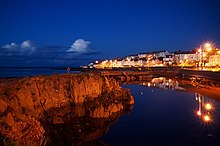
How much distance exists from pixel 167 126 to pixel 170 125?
423 millimetres

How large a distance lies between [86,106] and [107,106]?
7.00 feet

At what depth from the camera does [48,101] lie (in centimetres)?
2230

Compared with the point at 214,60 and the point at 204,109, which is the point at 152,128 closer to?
the point at 204,109

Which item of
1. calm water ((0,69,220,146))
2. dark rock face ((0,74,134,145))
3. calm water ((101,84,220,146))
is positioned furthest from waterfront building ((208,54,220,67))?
dark rock face ((0,74,134,145))

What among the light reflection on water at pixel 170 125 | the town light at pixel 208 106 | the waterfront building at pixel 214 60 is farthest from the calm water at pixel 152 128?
the waterfront building at pixel 214 60

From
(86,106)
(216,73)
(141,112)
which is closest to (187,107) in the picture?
(141,112)

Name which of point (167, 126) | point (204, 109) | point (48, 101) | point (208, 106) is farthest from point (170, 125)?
point (48, 101)

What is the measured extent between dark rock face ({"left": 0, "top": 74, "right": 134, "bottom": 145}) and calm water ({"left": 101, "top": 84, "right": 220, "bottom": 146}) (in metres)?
2.50

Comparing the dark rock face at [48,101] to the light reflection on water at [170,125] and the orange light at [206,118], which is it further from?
the orange light at [206,118]

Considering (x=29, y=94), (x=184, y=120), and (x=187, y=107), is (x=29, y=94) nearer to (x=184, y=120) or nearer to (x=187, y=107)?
(x=184, y=120)

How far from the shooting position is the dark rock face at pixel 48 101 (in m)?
14.5

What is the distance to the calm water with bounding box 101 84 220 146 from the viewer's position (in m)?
17.6

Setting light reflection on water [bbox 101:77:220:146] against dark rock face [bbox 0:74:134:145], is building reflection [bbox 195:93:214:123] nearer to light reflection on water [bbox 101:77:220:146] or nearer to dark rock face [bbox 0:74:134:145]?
light reflection on water [bbox 101:77:220:146]

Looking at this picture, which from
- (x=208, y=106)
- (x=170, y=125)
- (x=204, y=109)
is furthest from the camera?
(x=208, y=106)
